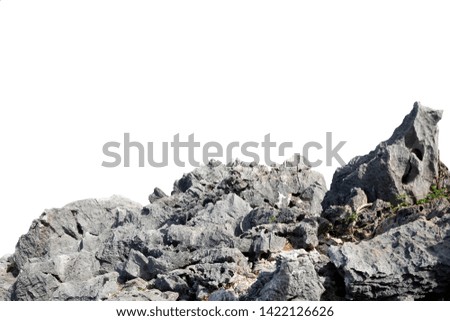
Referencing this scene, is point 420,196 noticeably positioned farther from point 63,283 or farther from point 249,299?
point 63,283

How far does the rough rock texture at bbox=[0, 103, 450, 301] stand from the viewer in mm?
22734

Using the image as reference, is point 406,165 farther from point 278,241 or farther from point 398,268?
point 398,268

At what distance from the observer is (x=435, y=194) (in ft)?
97.1

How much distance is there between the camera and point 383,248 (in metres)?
23.4

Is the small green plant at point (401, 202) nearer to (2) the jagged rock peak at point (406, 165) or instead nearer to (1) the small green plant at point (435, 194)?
(2) the jagged rock peak at point (406, 165)

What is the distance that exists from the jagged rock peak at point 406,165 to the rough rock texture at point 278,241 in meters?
0.04

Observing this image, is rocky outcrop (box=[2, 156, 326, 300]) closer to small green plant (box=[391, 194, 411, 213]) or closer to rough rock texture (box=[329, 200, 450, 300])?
small green plant (box=[391, 194, 411, 213])

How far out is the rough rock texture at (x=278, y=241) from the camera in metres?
22.7

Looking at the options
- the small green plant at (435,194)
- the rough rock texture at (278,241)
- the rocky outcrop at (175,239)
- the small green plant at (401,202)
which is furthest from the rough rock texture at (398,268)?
the small green plant at (401,202)

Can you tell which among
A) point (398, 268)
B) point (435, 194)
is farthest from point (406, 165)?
point (398, 268)

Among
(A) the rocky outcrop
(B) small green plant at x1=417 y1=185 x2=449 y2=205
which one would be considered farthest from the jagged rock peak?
(A) the rocky outcrop

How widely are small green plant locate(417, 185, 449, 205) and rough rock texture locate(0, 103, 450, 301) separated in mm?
75

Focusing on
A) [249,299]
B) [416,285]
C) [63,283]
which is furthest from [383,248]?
[63,283]

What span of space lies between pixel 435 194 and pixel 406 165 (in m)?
1.69
